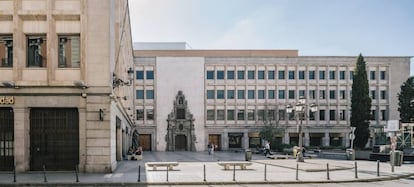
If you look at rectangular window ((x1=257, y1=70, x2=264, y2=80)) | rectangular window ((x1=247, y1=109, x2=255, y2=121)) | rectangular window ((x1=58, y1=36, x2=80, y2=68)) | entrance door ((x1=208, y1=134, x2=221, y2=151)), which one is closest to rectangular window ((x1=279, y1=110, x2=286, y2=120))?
rectangular window ((x1=247, y1=109, x2=255, y2=121))

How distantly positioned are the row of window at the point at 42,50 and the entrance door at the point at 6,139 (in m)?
2.83

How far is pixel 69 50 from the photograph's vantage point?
22.5 meters

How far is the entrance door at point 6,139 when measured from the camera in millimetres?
22156

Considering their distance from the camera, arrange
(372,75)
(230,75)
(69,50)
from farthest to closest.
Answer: (372,75)
(230,75)
(69,50)

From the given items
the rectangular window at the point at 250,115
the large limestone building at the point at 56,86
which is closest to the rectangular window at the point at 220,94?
the rectangular window at the point at 250,115

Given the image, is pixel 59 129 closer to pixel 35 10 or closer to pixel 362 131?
pixel 35 10

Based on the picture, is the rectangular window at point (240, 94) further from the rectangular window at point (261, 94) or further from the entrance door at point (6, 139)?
the entrance door at point (6, 139)

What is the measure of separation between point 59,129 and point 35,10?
6.72m

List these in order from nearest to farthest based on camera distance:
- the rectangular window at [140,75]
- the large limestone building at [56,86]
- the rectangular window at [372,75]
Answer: the large limestone building at [56,86] → the rectangular window at [140,75] → the rectangular window at [372,75]

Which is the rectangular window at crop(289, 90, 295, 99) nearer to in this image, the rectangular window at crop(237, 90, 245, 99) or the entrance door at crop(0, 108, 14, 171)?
the rectangular window at crop(237, 90, 245, 99)

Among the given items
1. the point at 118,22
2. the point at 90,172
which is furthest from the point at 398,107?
the point at 90,172

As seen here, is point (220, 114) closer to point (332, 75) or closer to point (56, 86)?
point (332, 75)

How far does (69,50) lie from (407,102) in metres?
55.1

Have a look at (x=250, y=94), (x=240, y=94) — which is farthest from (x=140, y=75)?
(x=250, y=94)
